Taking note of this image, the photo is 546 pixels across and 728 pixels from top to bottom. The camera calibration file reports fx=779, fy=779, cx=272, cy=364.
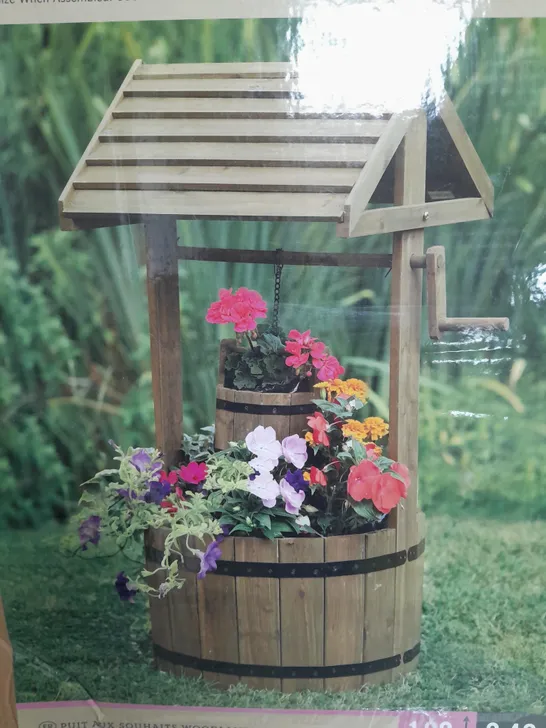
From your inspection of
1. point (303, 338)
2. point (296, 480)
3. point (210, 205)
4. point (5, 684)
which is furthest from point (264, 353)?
point (5, 684)

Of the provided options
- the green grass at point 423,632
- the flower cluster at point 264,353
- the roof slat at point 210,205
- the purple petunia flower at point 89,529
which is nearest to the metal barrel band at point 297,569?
the green grass at point 423,632

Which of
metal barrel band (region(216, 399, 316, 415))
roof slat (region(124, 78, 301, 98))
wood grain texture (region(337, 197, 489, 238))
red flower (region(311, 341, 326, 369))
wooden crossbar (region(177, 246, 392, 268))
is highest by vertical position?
roof slat (region(124, 78, 301, 98))

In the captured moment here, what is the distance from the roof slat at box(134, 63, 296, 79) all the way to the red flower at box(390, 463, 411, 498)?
0.99 m

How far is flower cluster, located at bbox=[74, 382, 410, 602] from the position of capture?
1.94 meters

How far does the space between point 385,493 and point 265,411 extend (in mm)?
370

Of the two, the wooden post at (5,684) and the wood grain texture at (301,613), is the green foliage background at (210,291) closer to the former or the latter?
the wood grain texture at (301,613)

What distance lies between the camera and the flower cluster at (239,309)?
1982 millimetres

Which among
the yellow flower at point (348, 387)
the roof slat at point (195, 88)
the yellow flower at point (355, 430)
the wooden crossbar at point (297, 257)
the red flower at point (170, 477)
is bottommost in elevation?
the red flower at point (170, 477)

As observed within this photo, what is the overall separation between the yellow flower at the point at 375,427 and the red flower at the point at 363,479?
0.30 feet

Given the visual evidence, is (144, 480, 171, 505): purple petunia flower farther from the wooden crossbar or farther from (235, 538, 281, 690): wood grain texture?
the wooden crossbar

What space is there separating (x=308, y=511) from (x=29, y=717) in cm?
93

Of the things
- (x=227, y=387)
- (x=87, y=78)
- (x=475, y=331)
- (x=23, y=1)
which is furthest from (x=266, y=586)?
(x=23, y=1)

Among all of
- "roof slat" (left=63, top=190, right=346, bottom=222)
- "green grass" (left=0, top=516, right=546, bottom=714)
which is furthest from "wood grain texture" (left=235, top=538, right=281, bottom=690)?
"roof slat" (left=63, top=190, right=346, bottom=222)

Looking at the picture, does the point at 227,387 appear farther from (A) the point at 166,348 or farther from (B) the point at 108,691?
(B) the point at 108,691
